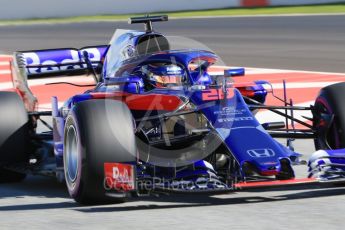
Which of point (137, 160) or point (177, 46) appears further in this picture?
point (177, 46)

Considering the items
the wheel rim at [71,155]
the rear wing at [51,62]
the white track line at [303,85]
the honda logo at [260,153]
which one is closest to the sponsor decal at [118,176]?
the wheel rim at [71,155]

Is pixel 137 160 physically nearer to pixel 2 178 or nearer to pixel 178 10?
pixel 2 178

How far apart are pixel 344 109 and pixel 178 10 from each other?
30433 millimetres

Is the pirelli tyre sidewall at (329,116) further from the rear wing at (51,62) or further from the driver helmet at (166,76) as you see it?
the rear wing at (51,62)

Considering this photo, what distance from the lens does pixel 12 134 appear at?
8.06m

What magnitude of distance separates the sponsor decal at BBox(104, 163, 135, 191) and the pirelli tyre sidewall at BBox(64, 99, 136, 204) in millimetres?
30

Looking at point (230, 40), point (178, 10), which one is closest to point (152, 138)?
point (230, 40)

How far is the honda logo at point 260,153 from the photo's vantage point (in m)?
6.73

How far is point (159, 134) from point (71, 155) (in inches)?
27.5

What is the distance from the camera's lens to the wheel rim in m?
7.00

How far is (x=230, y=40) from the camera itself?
23.9 metres

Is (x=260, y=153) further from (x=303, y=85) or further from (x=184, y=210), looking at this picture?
(x=303, y=85)

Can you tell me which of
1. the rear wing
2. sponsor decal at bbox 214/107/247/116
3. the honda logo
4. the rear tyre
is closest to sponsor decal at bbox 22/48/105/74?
the rear wing

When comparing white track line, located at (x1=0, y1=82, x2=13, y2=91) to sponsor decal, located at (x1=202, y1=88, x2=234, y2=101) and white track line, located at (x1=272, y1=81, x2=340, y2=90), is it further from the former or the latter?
sponsor decal, located at (x1=202, y1=88, x2=234, y2=101)
